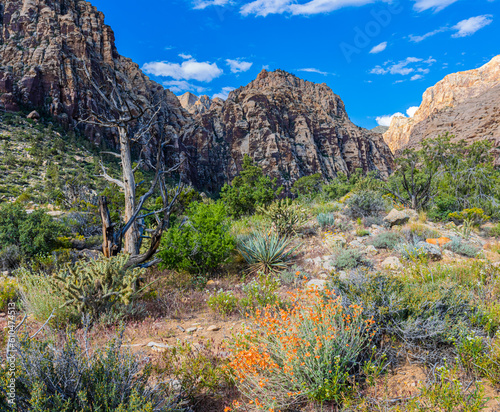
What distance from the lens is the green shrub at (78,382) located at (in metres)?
1.79

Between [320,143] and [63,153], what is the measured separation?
80.7 metres

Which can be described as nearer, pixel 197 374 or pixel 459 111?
pixel 197 374

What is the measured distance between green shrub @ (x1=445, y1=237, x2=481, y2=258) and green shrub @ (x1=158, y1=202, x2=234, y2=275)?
17.7ft

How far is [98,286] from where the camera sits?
3973 mm

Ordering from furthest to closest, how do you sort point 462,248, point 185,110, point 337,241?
point 185,110 < point 337,241 < point 462,248

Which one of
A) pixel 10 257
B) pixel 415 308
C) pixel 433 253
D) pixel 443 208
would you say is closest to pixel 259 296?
pixel 415 308

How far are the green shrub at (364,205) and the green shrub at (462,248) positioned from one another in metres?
3.36

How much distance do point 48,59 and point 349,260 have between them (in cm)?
7347

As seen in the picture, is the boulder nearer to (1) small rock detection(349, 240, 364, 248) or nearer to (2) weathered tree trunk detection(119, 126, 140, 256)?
(1) small rock detection(349, 240, 364, 248)

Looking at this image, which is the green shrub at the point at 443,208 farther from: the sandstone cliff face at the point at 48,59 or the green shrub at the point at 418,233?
the sandstone cliff face at the point at 48,59

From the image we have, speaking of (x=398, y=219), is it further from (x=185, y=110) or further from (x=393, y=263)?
(x=185, y=110)

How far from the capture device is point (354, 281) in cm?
371

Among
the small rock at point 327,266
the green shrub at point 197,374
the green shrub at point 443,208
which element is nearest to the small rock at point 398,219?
the green shrub at point 443,208

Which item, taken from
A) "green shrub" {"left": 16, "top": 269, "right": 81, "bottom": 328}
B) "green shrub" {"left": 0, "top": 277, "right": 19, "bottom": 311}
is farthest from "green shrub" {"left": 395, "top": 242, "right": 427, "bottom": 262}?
"green shrub" {"left": 0, "top": 277, "right": 19, "bottom": 311}
